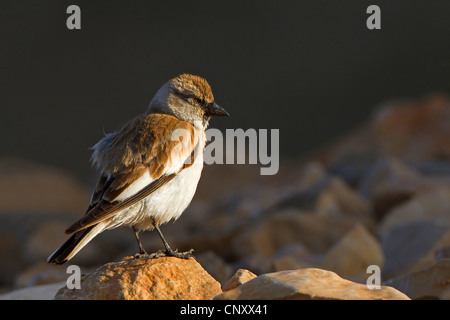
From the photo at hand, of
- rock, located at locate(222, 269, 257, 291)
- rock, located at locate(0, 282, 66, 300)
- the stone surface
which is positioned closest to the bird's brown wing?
rock, located at locate(222, 269, 257, 291)

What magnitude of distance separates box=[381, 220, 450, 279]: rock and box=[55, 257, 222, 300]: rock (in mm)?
2254

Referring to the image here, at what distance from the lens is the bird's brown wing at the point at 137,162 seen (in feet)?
13.3

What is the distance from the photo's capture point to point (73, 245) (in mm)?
3938

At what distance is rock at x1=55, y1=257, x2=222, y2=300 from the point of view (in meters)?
3.78

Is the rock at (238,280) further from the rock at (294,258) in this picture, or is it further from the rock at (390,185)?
the rock at (390,185)

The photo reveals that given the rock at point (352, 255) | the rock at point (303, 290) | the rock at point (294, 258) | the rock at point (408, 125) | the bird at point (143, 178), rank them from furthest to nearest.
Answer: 1. the rock at point (408, 125)
2. the rock at point (352, 255)
3. the rock at point (294, 258)
4. the bird at point (143, 178)
5. the rock at point (303, 290)

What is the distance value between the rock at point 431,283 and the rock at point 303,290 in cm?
98

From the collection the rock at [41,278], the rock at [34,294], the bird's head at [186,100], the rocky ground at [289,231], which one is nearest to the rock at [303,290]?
the rocky ground at [289,231]

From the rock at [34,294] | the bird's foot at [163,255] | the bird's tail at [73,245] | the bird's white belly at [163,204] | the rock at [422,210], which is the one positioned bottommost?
the rock at [34,294]

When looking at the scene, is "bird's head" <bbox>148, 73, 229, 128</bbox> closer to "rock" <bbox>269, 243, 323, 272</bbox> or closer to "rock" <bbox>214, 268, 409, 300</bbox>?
"rock" <bbox>269, 243, 323, 272</bbox>

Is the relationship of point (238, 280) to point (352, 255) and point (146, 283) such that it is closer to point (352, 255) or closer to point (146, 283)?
point (146, 283)

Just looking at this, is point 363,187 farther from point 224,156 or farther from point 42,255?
point 42,255

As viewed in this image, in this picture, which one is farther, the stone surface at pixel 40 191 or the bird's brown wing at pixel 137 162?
the stone surface at pixel 40 191

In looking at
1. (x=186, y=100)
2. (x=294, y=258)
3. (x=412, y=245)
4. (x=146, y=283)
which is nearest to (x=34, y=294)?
(x=146, y=283)
